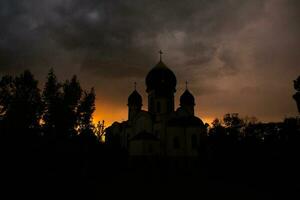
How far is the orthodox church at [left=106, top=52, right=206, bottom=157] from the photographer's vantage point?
145 ft

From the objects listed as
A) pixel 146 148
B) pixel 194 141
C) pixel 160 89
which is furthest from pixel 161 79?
pixel 146 148

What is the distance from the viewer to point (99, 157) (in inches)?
1447

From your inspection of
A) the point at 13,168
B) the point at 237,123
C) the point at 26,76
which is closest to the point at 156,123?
the point at 26,76

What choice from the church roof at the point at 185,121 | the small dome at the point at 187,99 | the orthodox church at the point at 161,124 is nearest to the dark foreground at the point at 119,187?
the orthodox church at the point at 161,124

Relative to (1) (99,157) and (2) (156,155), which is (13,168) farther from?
(2) (156,155)

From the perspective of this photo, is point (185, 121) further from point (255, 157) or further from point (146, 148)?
point (255, 157)

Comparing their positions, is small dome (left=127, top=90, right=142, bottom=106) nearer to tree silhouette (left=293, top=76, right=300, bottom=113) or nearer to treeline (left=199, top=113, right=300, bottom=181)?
treeline (left=199, top=113, right=300, bottom=181)

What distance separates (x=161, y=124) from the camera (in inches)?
1797

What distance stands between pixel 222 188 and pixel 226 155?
10166 millimetres

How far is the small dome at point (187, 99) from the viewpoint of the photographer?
51.2 meters

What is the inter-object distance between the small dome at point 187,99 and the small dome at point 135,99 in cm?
786

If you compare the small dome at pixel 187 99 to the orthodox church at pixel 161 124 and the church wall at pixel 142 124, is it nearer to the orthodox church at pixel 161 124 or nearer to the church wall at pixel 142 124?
the orthodox church at pixel 161 124

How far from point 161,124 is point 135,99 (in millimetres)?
10027

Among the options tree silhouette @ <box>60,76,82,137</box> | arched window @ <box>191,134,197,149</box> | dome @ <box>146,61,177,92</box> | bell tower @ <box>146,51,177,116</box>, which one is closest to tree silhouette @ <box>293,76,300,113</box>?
arched window @ <box>191,134,197,149</box>
